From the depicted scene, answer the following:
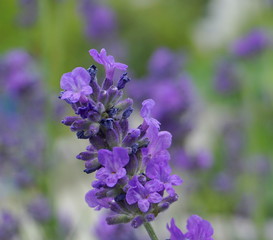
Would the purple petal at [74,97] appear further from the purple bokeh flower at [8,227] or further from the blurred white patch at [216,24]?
the blurred white patch at [216,24]

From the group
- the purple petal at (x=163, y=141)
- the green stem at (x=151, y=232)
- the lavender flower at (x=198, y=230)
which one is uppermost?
the purple petal at (x=163, y=141)

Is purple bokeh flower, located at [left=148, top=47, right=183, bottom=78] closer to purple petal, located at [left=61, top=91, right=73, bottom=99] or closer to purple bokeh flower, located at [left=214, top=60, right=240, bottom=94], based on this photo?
purple bokeh flower, located at [left=214, top=60, right=240, bottom=94]

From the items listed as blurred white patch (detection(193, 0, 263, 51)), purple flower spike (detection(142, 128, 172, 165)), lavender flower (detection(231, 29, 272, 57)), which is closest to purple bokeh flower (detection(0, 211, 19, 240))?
purple flower spike (detection(142, 128, 172, 165))

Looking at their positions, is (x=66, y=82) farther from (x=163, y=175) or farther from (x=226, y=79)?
(x=226, y=79)

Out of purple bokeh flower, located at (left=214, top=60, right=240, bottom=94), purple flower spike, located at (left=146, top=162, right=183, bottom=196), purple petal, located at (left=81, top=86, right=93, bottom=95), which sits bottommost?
purple flower spike, located at (left=146, top=162, right=183, bottom=196)

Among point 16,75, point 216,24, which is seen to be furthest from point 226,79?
point 216,24

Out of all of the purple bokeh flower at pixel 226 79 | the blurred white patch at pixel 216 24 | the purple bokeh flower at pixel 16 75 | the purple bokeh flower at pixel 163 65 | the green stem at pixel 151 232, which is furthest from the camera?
the blurred white patch at pixel 216 24

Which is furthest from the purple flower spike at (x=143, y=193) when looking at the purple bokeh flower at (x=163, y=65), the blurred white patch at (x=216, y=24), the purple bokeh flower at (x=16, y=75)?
the blurred white patch at (x=216, y=24)

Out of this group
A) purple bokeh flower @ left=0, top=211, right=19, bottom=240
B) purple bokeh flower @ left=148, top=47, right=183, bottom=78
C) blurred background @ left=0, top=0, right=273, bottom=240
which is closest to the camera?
purple bokeh flower @ left=0, top=211, right=19, bottom=240

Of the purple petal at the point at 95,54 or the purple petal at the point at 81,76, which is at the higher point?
the purple petal at the point at 95,54
